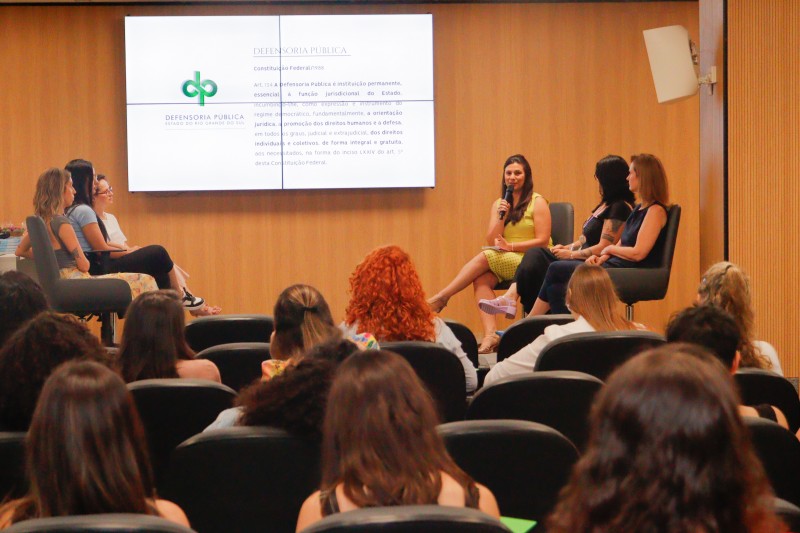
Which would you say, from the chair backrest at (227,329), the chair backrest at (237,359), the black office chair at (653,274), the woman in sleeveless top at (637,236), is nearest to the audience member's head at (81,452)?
the chair backrest at (237,359)

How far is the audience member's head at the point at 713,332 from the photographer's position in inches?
101

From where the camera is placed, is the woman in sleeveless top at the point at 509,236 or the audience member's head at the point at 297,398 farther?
the woman in sleeveless top at the point at 509,236

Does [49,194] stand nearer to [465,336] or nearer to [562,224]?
[465,336]

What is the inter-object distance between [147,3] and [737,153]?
5061mm

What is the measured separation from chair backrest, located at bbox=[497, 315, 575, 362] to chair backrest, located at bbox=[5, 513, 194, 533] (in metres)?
2.99

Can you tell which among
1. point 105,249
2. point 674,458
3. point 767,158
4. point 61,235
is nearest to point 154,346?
point 674,458

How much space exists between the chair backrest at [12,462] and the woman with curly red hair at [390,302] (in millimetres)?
1801

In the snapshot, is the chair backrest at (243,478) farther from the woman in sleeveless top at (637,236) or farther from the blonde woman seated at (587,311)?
the woman in sleeveless top at (637,236)

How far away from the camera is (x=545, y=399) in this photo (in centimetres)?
260

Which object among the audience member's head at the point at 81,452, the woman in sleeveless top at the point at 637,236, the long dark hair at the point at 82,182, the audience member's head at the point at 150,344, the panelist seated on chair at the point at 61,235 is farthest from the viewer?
the long dark hair at the point at 82,182

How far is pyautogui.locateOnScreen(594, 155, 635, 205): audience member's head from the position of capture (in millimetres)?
6336

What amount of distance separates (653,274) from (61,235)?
148 inches

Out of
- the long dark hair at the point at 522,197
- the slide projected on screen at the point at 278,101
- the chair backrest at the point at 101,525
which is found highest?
the slide projected on screen at the point at 278,101

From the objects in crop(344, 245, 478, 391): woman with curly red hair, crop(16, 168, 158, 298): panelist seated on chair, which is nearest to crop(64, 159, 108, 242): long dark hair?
crop(16, 168, 158, 298): panelist seated on chair
